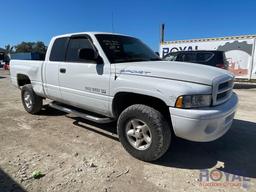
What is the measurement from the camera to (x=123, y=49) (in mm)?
Result: 3959

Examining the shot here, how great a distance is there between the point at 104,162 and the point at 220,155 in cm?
187

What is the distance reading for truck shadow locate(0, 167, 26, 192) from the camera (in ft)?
8.27

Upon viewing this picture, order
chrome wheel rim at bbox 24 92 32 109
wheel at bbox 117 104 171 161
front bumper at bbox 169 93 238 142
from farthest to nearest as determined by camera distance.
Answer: chrome wheel rim at bbox 24 92 32 109
wheel at bbox 117 104 171 161
front bumper at bbox 169 93 238 142

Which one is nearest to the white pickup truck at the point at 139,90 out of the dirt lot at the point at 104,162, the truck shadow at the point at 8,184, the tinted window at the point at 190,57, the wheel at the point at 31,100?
the dirt lot at the point at 104,162

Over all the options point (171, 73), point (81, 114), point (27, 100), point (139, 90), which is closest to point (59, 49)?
point (81, 114)

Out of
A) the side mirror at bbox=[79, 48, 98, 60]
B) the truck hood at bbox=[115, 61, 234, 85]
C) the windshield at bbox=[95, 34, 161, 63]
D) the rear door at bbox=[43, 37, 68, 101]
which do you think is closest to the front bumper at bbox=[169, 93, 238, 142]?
the truck hood at bbox=[115, 61, 234, 85]

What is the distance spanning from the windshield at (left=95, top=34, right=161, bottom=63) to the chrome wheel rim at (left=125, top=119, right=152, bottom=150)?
1.09 m

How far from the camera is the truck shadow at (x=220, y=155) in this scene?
3133 mm

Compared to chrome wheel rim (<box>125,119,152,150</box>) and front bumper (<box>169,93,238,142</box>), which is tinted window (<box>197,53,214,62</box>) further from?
chrome wheel rim (<box>125,119,152,150</box>)

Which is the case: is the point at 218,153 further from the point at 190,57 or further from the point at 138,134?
the point at 190,57

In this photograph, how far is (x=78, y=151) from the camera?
11.6 ft

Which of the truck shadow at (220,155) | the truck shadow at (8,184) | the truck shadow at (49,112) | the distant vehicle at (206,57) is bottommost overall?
the truck shadow at (220,155)

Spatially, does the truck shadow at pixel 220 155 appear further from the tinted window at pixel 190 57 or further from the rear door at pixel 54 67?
the tinted window at pixel 190 57

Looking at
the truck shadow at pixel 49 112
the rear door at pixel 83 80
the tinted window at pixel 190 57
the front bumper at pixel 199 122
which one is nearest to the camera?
the front bumper at pixel 199 122
